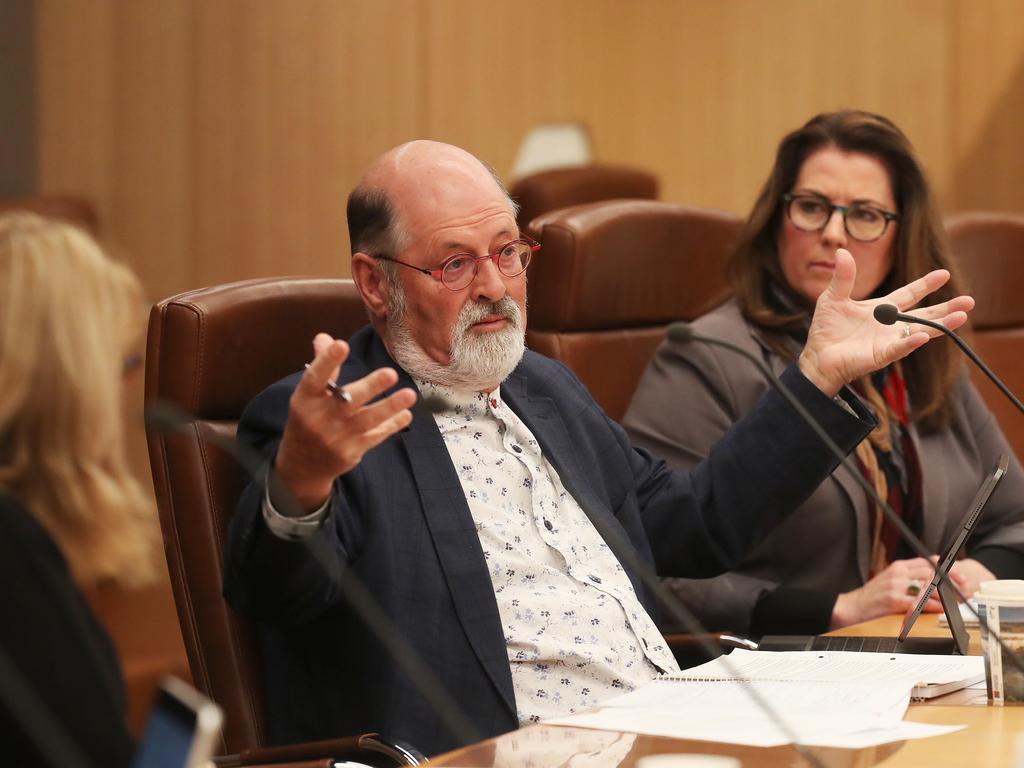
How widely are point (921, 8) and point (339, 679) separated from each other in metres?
4.32

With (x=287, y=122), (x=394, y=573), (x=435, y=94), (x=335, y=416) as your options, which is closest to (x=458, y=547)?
(x=394, y=573)

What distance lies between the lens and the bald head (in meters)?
1.92

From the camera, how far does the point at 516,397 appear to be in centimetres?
200

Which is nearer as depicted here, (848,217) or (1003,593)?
(1003,593)

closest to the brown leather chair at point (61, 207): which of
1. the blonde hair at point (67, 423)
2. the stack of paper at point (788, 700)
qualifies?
the stack of paper at point (788, 700)

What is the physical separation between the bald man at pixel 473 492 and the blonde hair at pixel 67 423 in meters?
0.35

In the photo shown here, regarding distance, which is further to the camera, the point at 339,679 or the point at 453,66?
the point at 453,66

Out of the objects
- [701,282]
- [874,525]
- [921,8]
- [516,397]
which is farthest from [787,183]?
[921,8]

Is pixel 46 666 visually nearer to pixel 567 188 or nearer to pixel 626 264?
pixel 626 264

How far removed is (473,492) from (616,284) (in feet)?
2.76

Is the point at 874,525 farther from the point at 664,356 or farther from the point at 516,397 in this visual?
the point at 516,397

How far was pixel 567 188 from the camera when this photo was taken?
466cm

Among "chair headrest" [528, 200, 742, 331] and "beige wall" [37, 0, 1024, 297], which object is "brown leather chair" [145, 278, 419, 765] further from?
"beige wall" [37, 0, 1024, 297]

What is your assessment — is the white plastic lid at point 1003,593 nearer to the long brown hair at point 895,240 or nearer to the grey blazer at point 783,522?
the grey blazer at point 783,522
